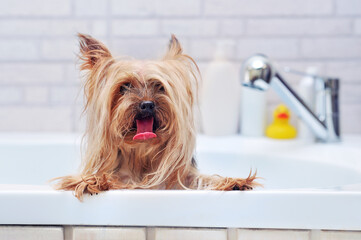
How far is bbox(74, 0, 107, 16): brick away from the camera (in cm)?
167

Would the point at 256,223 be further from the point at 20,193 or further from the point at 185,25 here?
the point at 185,25

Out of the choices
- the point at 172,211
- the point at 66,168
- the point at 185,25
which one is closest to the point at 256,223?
the point at 172,211

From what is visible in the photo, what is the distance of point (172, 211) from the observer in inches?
28.2

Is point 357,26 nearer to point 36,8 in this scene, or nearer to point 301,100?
point 301,100

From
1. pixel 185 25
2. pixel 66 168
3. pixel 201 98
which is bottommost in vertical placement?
pixel 66 168

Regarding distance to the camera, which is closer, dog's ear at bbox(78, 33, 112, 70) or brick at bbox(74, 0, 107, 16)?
dog's ear at bbox(78, 33, 112, 70)

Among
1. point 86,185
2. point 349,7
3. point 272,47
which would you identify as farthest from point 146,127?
point 349,7

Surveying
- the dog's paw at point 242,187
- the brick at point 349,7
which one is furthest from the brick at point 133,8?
the dog's paw at point 242,187

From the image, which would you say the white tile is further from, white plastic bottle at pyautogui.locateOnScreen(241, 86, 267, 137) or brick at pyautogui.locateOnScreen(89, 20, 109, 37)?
brick at pyautogui.locateOnScreen(89, 20, 109, 37)

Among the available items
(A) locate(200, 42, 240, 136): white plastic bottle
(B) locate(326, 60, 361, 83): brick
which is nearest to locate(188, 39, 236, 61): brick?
(A) locate(200, 42, 240, 136): white plastic bottle

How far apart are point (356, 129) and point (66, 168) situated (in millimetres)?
1288

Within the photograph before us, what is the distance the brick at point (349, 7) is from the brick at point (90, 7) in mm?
1052

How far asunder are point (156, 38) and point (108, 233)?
3.69ft

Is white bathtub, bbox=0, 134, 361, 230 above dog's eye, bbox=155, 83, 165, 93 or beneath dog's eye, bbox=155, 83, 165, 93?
beneath
